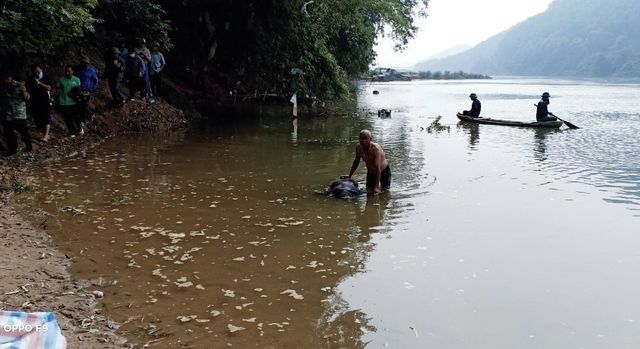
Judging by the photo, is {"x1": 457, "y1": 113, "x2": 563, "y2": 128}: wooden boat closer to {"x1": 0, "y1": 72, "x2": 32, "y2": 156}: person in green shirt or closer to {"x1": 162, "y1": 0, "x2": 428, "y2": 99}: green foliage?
{"x1": 162, "y1": 0, "x2": 428, "y2": 99}: green foliage

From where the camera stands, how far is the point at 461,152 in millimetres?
16797

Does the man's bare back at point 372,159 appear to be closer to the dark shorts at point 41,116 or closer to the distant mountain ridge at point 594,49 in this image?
the dark shorts at point 41,116

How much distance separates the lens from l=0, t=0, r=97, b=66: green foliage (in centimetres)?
1114

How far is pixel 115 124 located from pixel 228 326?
12929mm

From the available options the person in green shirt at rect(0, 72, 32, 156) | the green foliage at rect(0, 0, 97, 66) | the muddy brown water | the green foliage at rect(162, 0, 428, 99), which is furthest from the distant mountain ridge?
the person in green shirt at rect(0, 72, 32, 156)

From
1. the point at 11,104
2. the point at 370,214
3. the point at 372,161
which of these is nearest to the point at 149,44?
the point at 11,104

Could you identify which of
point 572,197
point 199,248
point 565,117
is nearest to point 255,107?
point 565,117

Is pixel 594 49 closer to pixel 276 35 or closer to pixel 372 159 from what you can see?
pixel 276 35

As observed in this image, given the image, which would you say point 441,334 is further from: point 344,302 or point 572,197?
point 572,197

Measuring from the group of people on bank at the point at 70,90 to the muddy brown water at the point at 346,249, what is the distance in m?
1.21

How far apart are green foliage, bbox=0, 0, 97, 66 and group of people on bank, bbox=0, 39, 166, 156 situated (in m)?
0.53

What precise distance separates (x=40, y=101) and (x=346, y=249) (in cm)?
908

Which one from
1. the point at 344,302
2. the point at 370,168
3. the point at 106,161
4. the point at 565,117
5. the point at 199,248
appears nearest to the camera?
A: the point at 344,302

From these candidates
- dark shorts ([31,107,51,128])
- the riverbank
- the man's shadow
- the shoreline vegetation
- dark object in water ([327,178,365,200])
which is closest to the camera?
the riverbank
